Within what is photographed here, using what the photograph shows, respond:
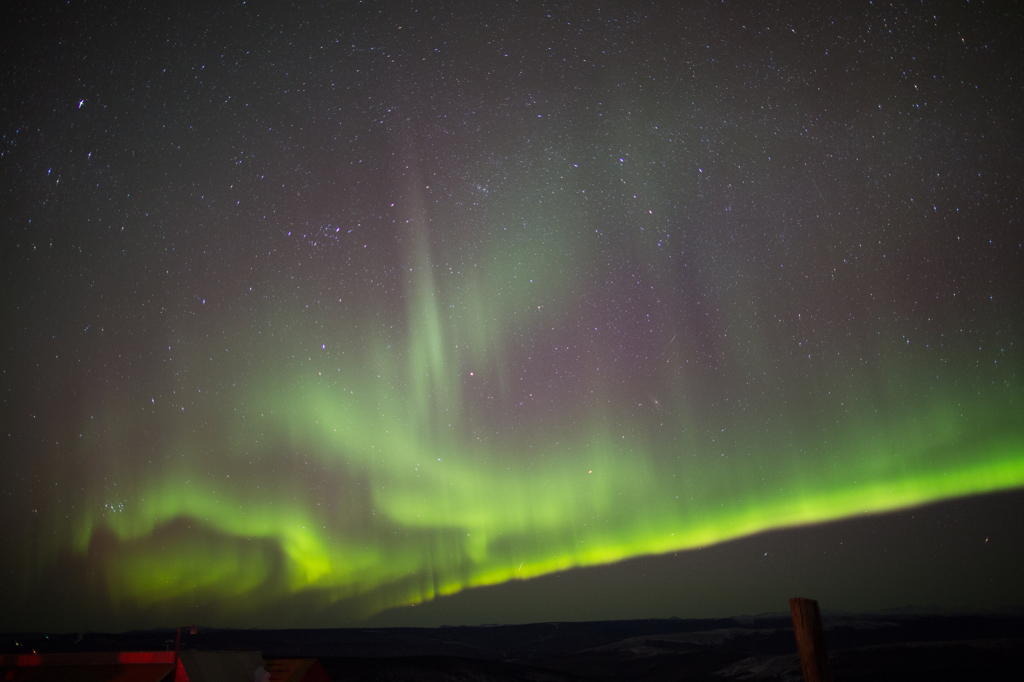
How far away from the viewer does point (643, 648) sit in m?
40.9

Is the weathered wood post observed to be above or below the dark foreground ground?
above

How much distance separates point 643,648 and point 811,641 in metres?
42.5

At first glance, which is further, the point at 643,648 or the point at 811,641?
the point at 643,648

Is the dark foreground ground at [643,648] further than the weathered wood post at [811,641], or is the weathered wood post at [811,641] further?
the dark foreground ground at [643,648]

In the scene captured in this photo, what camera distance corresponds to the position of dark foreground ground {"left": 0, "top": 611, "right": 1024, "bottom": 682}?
3175 centimetres

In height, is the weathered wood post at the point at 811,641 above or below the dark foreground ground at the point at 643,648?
above

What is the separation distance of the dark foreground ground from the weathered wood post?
31.0m

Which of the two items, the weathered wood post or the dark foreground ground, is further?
the dark foreground ground

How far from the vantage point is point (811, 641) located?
3850 millimetres

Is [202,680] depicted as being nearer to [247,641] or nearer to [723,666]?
[723,666]

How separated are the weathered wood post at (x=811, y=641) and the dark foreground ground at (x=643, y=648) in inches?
1219

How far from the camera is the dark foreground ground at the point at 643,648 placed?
104 ft

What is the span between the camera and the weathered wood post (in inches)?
150

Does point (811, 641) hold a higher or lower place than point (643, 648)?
higher
